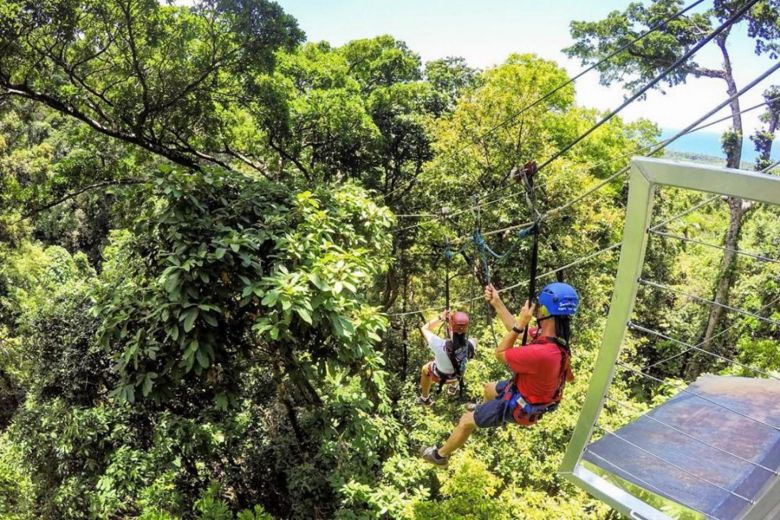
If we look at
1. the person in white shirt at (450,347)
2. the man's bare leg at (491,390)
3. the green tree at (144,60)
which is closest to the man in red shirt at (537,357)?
the man's bare leg at (491,390)

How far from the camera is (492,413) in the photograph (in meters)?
3.68

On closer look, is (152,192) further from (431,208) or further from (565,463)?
(431,208)

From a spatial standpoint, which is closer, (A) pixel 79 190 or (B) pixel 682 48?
(A) pixel 79 190

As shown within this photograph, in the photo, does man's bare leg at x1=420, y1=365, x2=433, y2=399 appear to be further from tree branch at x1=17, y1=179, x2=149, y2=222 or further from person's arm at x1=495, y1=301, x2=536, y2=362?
tree branch at x1=17, y1=179, x2=149, y2=222

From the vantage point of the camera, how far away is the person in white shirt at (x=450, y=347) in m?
5.07

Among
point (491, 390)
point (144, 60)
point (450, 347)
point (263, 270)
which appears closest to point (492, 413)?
point (491, 390)

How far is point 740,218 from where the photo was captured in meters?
11.7

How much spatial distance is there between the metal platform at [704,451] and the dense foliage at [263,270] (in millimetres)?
1343

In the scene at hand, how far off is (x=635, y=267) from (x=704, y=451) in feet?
4.27

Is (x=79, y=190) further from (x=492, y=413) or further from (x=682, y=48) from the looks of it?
(x=682, y=48)

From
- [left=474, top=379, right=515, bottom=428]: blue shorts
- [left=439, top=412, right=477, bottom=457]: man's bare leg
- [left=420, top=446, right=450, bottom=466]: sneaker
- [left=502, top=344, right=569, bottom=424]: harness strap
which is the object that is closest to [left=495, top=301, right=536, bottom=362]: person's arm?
[left=502, top=344, right=569, bottom=424]: harness strap

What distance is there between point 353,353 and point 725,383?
301 cm

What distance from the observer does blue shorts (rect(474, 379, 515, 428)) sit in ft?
12.0

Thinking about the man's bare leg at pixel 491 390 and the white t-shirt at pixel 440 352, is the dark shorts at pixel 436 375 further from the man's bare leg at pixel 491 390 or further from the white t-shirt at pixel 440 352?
the man's bare leg at pixel 491 390
